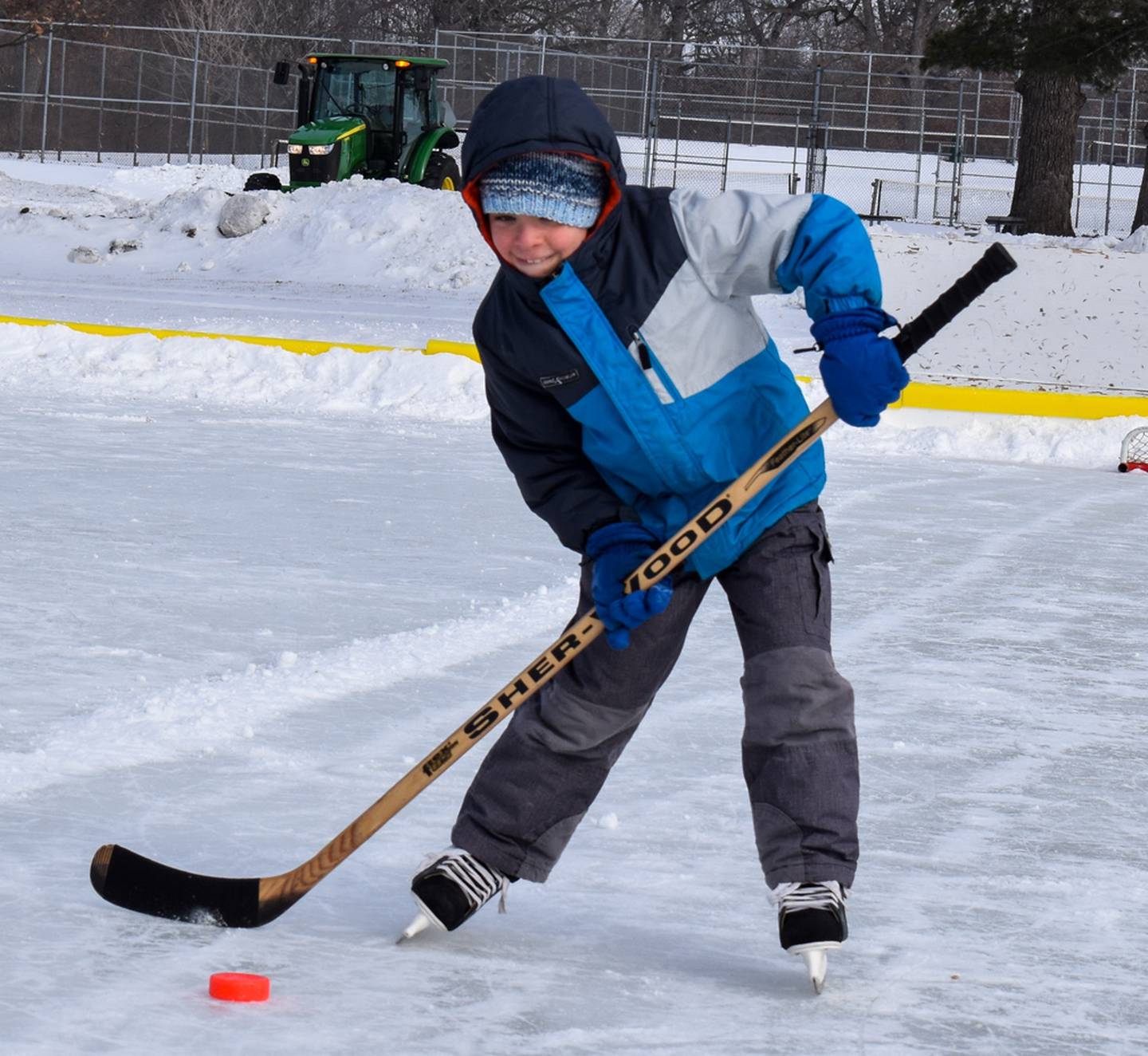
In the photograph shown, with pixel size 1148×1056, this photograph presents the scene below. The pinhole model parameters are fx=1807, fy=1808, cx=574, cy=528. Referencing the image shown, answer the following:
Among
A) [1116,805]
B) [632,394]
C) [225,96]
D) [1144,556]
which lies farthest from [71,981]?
[225,96]

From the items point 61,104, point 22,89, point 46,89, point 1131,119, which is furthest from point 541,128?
point 61,104

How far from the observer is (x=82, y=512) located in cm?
546

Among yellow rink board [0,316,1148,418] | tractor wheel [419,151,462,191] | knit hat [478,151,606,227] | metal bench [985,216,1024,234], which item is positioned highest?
tractor wheel [419,151,462,191]

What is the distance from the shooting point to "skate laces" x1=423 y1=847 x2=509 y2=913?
2369 millimetres

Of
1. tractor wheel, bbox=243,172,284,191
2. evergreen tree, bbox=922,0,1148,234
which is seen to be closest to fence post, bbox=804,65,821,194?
evergreen tree, bbox=922,0,1148,234

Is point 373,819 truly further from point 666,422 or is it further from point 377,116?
point 377,116

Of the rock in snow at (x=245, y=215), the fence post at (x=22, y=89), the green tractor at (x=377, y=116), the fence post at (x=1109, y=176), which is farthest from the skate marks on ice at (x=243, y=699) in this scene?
the fence post at (x=22, y=89)

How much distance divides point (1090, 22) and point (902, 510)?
41.6 ft

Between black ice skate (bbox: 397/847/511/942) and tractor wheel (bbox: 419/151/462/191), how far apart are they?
1726 cm

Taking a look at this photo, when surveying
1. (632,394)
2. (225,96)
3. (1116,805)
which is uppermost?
(225,96)

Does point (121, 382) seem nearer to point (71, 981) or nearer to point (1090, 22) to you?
point (71, 981)

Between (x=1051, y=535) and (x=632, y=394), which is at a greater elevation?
(x=632, y=394)

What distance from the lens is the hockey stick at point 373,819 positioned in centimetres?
228

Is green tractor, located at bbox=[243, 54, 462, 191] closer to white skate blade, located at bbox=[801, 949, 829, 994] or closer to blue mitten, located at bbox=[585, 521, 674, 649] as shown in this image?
blue mitten, located at bbox=[585, 521, 674, 649]
